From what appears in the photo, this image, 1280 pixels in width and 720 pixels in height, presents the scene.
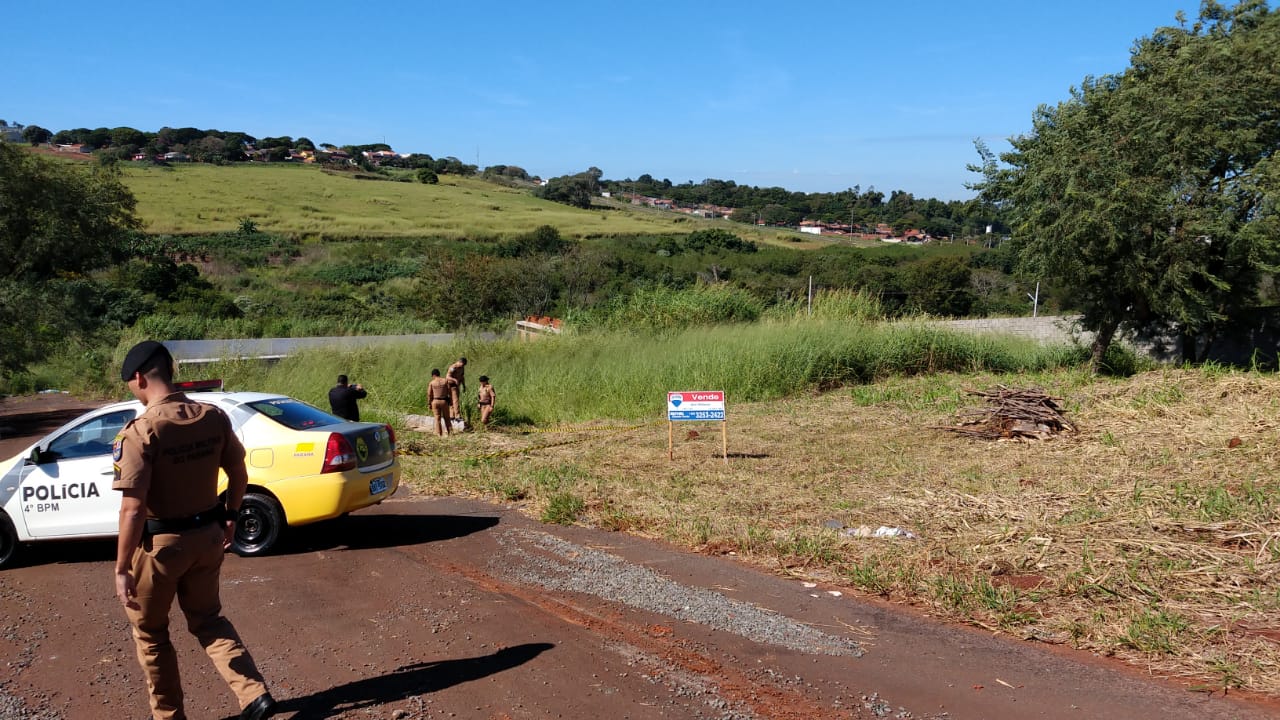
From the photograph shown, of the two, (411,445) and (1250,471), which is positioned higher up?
(1250,471)

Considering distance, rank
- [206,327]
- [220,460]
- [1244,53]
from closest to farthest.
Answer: [220,460] → [1244,53] → [206,327]

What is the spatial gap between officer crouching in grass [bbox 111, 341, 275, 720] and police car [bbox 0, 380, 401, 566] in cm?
Answer: 305

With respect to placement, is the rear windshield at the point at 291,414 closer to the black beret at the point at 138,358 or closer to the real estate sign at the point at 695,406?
the black beret at the point at 138,358

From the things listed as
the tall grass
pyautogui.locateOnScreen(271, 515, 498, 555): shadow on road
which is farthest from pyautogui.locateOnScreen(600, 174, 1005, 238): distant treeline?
pyautogui.locateOnScreen(271, 515, 498, 555): shadow on road

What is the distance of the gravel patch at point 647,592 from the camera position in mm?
5855

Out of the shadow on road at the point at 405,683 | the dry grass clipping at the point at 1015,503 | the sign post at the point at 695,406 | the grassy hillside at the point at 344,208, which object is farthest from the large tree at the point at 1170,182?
the grassy hillside at the point at 344,208

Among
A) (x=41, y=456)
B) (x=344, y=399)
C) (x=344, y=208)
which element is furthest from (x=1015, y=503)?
(x=344, y=208)

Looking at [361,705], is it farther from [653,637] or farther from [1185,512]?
[1185,512]

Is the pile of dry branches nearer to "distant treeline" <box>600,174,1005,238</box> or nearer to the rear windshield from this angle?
the rear windshield

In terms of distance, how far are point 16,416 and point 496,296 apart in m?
20.4

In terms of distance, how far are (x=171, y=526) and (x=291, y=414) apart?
4404mm

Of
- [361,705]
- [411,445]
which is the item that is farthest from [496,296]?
[361,705]

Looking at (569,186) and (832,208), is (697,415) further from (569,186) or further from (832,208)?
(832,208)

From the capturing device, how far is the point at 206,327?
31.7 meters
